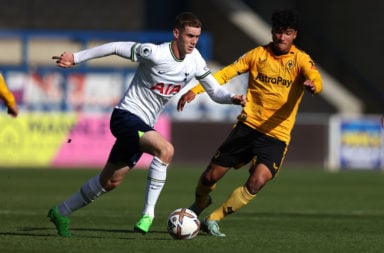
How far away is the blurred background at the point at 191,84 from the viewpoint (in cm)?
2533

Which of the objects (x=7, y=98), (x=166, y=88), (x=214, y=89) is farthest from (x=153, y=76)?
(x=7, y=98)

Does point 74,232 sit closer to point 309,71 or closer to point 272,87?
point 272,87

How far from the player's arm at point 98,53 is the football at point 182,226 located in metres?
1.53

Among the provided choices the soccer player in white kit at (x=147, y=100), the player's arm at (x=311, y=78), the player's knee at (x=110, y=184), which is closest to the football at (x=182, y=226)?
the soccer player in white kit at (x=147, y=100)

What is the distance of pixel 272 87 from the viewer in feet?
A: 35.8

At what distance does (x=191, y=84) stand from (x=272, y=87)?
1503 centimetres

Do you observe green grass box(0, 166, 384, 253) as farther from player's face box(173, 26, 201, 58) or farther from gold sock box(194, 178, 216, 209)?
player's face box(173, 26, 201, 58)

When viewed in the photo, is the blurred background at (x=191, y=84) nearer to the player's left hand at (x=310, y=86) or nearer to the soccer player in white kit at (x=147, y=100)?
the soccer player in white kit at (x=147, y=100)

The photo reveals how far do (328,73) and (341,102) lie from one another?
237 cm

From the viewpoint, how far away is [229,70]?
11.0 m

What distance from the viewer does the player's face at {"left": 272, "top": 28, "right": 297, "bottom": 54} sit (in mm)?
10658

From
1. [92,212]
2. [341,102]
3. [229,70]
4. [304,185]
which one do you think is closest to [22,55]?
[341,102]

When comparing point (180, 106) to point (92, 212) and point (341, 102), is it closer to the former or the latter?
point (92, 212)

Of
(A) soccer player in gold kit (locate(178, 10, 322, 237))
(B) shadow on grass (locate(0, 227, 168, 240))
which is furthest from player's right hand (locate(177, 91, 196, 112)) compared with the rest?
(B) shadow on grass (locate(0, 227, 168, 240))
